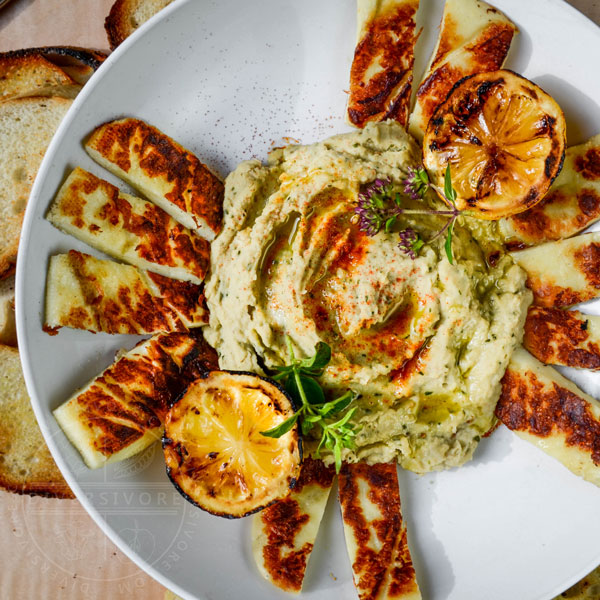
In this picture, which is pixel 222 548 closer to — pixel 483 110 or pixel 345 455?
pixel 345 455

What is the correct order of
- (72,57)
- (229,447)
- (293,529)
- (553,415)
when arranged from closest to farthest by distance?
1. (229,447)
2. (553,415)
3. (293,529)
4. (72,57)

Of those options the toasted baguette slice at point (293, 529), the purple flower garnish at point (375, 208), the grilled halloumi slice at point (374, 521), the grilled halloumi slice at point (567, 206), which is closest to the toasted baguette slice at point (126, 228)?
the purple flower garnish at point (375, 208)

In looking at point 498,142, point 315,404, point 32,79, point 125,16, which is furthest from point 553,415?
point 32,79

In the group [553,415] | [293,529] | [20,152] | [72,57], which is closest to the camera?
[553,415]

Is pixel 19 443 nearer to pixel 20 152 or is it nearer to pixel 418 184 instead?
pixel 20 152

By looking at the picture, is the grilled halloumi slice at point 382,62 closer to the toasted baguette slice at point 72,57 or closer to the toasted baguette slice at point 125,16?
the toasted baguette slice at point 125,16

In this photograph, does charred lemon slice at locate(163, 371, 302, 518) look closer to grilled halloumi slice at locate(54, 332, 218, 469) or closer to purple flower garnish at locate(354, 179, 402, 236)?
grilled halloumi slice at locate(54, 332, 218, 469)

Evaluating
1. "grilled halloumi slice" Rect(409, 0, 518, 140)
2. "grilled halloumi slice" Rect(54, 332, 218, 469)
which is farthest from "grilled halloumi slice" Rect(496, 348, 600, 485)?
"grilled halloumi slice" Rect(54, 332, 218, 469)
